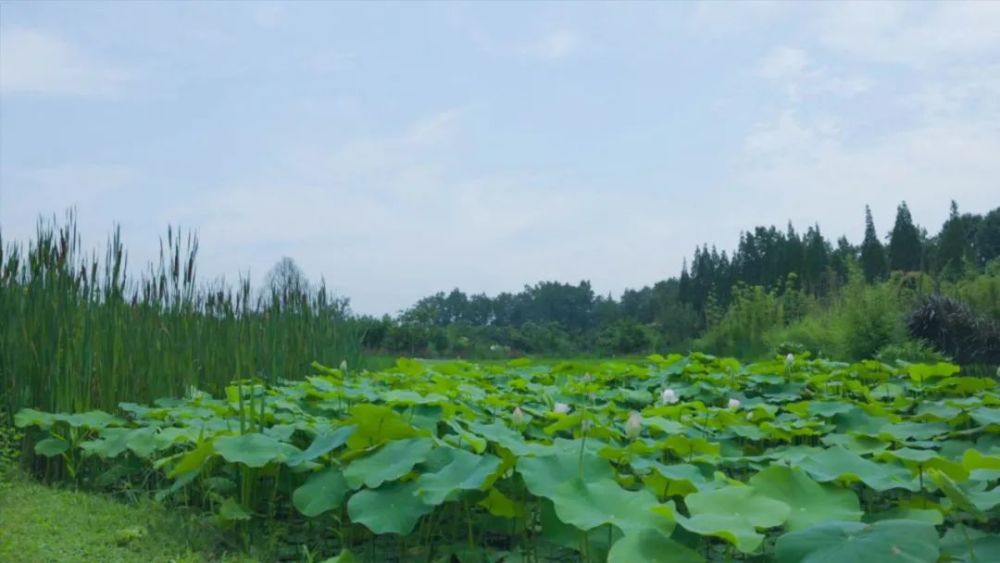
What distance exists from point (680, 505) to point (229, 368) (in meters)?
3.19

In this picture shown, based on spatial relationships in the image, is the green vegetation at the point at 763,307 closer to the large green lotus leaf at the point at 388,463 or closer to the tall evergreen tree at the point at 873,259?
the tall evergreen tree at the point at 873,259

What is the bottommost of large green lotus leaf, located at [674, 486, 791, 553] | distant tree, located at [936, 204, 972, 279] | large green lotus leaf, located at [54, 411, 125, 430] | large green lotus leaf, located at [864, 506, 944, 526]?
large green lotus leaf, located at [864, 506, 944, 526]

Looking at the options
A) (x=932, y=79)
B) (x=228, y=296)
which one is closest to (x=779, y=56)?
(x=932, y=79)

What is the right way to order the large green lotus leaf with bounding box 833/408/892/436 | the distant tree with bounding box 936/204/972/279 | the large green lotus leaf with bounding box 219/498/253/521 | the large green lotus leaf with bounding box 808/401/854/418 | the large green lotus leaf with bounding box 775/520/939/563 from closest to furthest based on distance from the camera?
the large green lotus leaf with bounding box 775/520/939/563
the large green lotus leaf with bounding box 219/498/253/521
the large green lotus leaf with bounding box 833/408/892/436
the large green lotus leaf with bounding box 808/401/854/418
the distant tree with bounding box 936/204/972/279

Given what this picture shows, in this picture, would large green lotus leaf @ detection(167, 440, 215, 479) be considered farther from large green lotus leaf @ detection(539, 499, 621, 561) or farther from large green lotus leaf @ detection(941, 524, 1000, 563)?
large green lotus leaf @ detection(941, 524, 1000, 563)

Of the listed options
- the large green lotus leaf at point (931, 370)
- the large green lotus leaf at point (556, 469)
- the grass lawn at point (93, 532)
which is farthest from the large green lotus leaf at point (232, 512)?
the large green lotus leaf at point (931, 370)

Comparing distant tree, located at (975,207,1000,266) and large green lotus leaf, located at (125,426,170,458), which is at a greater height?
distant tree, located at (975,207,1000,266)

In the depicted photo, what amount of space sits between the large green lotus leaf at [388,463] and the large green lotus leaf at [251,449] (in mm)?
255

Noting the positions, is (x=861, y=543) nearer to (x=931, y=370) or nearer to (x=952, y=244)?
(x=931, y=370)

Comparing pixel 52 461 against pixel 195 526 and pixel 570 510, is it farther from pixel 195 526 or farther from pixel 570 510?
pixel 570 510

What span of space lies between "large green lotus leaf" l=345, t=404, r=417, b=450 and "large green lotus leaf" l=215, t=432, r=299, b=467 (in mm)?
238

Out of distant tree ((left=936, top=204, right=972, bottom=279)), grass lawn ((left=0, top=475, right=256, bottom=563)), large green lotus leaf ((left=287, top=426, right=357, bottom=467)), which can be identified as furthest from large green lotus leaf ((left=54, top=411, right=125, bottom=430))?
distant tree ((left=936, top=204, right=972, bottom=279))

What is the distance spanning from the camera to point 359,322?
7344 millimetres

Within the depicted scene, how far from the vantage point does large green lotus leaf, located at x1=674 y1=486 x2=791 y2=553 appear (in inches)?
62.0
